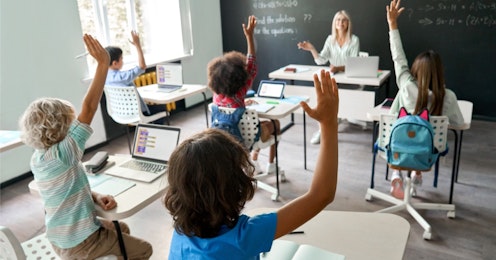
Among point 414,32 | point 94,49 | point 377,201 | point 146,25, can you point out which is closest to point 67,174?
point 94,49

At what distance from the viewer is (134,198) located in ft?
5.97

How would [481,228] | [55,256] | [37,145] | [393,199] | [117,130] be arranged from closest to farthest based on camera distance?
[37,145], [55,256], [481,228], [393,199], [117,130]

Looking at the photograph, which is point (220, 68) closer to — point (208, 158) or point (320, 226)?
point (320, 226)

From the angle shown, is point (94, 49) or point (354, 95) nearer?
point (94, 49)

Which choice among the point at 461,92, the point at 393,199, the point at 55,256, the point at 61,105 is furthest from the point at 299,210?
the point at 461,92

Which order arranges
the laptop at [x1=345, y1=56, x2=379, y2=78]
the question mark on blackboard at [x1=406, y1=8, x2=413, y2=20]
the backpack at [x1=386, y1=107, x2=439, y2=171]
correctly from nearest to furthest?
the backpack at [x1=386, y1=107, x2=439, y2=171] → the laptop at [x1=345, y1=56, x2=379, y2=78] → the question mark on blackboard at [x1=406, y1=8, x2=413, y2=20]

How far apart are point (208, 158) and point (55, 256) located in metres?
1.22

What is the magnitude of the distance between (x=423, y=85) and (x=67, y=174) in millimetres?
2135

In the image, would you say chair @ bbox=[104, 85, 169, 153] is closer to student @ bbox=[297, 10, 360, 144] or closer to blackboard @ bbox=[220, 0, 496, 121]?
student @ bbox=[297, 10, 360, 144]

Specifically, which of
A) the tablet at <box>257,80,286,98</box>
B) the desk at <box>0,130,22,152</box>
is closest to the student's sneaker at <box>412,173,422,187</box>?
the tablet at <box>257,80,286,98</box>

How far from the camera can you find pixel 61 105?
65.9 inches

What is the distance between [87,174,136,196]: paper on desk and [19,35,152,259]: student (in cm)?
10

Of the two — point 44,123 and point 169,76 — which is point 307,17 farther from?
point 44,123

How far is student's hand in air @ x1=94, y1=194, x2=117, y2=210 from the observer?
5.68 ft
